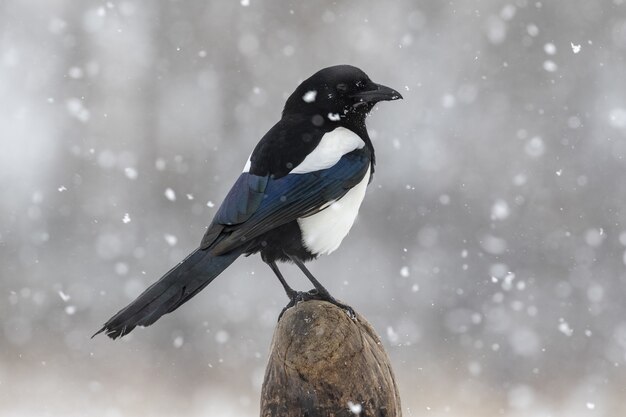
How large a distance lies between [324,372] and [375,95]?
0.82m

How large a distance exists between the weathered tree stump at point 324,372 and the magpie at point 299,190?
15cm

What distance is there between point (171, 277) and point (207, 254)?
129mm

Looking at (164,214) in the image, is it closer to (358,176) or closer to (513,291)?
(513,291)

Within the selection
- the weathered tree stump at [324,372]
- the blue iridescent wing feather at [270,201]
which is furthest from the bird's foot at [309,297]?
the blue iridescent wing feather at [270,201]

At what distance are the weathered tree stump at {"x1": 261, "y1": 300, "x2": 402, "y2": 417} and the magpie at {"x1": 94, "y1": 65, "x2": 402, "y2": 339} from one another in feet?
0.50

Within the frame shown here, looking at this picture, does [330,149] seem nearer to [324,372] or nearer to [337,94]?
[337,94]

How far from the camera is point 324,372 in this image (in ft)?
8.14

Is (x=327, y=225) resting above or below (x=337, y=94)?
below

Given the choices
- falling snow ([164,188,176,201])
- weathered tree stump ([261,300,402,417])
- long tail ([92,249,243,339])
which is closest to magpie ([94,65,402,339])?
long tail ([92,249,243,339])

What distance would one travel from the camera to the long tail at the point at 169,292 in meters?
2.23

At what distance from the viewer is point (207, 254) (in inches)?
96.6

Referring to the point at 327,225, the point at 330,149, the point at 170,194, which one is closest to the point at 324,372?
the point at 327,225

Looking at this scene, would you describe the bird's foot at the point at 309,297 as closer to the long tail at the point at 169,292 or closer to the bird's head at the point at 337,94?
the long tail at the point at 169,292

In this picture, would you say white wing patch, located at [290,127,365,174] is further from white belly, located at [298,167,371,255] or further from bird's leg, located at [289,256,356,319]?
bird's leg, located at [289,256,356,319]
